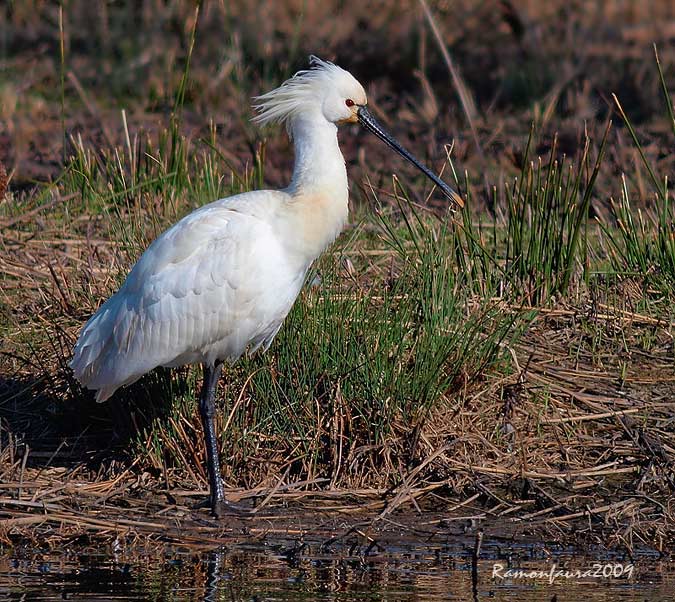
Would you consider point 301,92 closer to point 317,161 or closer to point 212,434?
point 317,161

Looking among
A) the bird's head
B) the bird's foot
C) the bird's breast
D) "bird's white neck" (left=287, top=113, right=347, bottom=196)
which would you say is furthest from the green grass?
the bird's head

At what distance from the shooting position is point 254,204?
5828mm

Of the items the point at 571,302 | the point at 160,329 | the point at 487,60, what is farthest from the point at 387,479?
the point at 487,60

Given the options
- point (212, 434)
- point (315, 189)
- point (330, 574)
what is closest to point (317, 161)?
point (315, 189)

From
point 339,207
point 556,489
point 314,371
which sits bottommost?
point 556,489

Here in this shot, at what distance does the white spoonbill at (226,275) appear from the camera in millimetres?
5715

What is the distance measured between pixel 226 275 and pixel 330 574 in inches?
54.2

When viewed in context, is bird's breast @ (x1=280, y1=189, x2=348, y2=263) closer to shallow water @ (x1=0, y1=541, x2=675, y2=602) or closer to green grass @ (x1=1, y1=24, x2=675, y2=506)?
green grass @ (x1=1, y1=24, x2=675, y2=506)

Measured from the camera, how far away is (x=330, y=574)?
513 cm

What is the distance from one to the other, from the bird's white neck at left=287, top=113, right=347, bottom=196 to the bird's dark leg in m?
0.91

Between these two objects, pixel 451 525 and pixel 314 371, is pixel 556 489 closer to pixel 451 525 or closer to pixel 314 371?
pixel 451 525

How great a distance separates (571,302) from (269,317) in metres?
2.21

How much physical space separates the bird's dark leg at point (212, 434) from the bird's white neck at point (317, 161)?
0.91 meters

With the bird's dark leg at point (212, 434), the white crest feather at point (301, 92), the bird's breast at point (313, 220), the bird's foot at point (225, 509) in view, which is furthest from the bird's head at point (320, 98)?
the bird's foot at point (225, 509)
